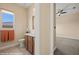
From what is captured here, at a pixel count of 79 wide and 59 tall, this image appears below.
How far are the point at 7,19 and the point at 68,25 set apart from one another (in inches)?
52.7

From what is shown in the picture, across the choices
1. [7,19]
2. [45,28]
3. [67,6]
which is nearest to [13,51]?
[7,19]

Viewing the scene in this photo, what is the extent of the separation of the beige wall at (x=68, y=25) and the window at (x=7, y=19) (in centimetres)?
100

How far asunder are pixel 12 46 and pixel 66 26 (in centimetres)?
126

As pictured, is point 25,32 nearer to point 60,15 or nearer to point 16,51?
point 16,51

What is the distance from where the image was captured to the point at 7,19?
2.08 metres

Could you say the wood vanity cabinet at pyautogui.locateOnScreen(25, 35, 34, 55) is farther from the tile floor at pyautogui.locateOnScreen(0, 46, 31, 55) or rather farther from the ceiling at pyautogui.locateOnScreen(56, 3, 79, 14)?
the ceiling at pyautogui.locateOnScreen(56, 3, 79, 14)

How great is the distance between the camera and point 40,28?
200 cm

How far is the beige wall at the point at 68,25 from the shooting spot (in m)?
2.31

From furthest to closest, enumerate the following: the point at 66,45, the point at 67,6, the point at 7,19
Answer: the point at 66,45, the point at 67,6, the point at 7,19

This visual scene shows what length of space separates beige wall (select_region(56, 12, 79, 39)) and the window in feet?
3.27

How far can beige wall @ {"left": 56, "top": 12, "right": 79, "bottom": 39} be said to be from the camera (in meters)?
2.31

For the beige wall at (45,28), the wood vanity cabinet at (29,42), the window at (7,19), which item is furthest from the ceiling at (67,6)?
the window at (7,19)

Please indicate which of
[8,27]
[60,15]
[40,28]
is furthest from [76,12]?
[8,27]

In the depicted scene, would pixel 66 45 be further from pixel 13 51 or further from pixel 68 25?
pixel 13 51
